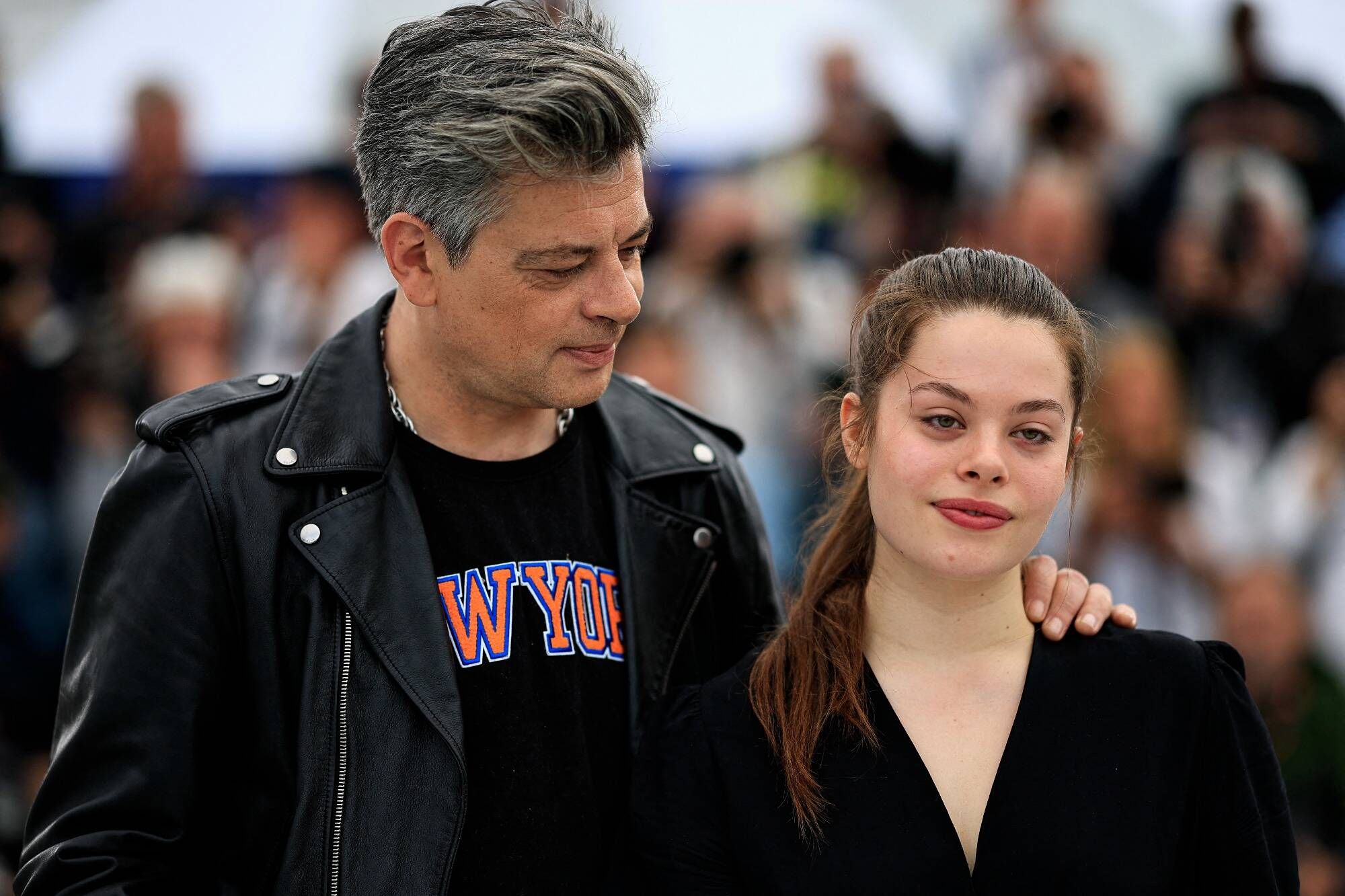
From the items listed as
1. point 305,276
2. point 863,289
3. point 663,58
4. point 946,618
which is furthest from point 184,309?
point 946,618

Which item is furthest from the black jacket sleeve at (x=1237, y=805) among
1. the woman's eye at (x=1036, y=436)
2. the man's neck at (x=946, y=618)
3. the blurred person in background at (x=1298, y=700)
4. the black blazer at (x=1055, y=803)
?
the blurred person in background at (x=1298, y=700)

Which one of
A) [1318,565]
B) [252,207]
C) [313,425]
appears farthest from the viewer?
[252,207]

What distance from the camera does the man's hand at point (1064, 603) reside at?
2.18m

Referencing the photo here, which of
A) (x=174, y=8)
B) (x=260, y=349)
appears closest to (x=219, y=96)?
(x=174, y=8)

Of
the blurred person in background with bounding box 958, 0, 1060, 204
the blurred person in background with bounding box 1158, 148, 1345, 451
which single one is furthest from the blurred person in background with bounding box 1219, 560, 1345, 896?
the blurred person in background with bounding box 958, 0, 1060, 204

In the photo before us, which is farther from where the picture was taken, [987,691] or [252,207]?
[252,207]

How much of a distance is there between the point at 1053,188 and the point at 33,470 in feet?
14.5

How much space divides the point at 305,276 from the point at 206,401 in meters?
4.20

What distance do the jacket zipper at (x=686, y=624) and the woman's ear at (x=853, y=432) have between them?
373 mm

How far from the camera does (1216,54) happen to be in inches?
253

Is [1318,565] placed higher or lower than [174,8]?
lower

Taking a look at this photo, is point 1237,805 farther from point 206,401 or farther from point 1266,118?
point 1266,118

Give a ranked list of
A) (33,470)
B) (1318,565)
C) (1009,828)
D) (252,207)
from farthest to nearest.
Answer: (252,207)
(33,470)
(1318,565)
(1009,828)

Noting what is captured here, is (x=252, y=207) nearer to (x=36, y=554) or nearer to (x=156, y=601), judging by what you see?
(x=36, y=554)
